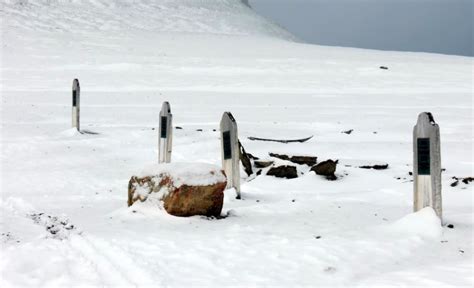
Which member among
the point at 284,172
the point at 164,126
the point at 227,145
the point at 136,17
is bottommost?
the point at 284,172

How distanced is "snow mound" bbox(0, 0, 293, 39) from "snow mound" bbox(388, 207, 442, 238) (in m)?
41.0

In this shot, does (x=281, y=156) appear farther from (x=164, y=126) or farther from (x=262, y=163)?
(x=164, y=126)

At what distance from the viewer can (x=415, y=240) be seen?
646cm

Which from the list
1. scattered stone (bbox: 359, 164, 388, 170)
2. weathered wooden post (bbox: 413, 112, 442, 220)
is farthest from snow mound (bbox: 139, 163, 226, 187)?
scattered stone (bbox: 359, 164, 388, 170)

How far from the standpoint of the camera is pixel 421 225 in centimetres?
684

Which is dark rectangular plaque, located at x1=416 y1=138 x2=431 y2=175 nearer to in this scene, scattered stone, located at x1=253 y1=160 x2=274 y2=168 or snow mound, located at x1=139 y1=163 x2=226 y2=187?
snow mound, located at x1=139 y1=163 x2=226 y2=187

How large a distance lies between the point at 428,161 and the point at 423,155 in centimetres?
9

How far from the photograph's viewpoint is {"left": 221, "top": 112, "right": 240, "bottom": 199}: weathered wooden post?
8.88 meters

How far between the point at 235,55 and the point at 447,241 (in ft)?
99.6

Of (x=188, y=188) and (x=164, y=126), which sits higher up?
(x=164, y=126)

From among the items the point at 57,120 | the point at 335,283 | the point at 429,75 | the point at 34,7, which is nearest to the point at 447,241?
the point at 335,283

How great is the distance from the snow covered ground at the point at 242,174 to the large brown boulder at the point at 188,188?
17 cm

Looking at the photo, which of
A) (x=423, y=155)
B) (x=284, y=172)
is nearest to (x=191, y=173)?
(x=423, y=155)

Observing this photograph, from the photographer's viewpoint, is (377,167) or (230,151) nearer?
(230,151)
